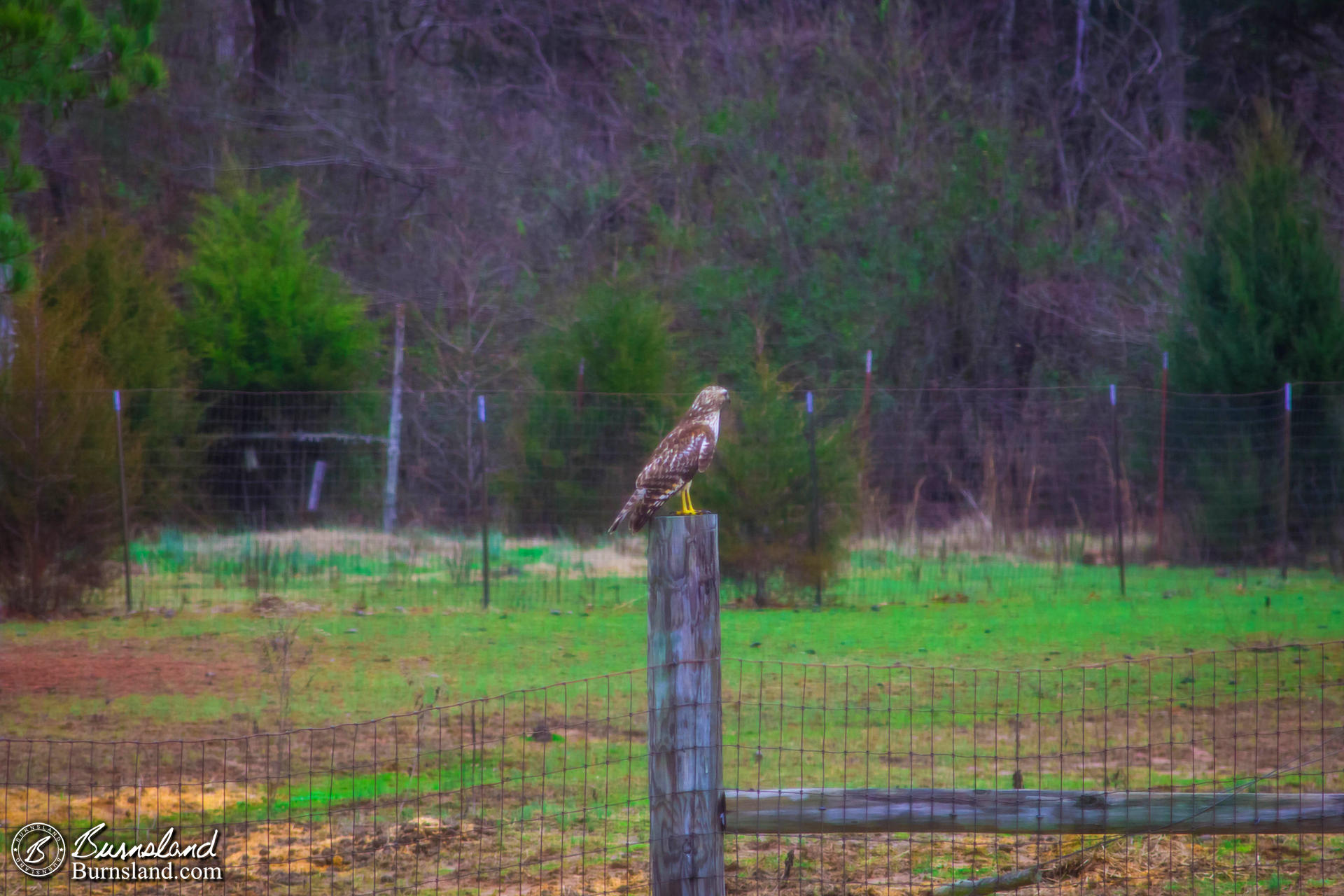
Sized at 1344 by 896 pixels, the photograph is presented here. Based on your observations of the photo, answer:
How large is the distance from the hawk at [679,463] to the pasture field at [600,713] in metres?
0.77

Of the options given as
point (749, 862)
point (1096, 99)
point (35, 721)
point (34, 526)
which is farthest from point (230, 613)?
point (1096, 99)

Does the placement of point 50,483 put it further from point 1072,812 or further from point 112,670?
point 1072,812

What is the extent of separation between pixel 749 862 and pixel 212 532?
11.7 metres

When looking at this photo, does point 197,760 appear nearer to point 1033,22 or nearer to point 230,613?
point 230,613

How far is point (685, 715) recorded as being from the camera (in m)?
4.06

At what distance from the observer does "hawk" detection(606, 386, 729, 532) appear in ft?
20.2

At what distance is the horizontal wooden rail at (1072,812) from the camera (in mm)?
4246

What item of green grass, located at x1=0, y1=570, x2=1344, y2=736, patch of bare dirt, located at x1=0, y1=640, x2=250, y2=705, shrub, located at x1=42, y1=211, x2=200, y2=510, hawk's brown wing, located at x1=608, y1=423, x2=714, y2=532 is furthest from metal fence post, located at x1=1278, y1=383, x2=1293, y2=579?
shrub, located at x1=42, y1=211, x2=200, y2=510

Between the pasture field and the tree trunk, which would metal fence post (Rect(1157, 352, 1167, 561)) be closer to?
the pasture field

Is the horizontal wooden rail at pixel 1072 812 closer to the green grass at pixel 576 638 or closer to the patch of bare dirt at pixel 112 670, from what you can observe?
the green grass at pixel 576 638

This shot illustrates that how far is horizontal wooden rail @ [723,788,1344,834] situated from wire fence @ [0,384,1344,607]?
839cm

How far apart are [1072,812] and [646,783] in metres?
3.26

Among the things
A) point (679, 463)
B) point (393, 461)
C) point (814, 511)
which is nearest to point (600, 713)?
point (679, 463)

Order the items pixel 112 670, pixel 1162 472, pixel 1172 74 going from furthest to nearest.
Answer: pixel 1172 74 → pixel 1162 472 → pixel 112 670
